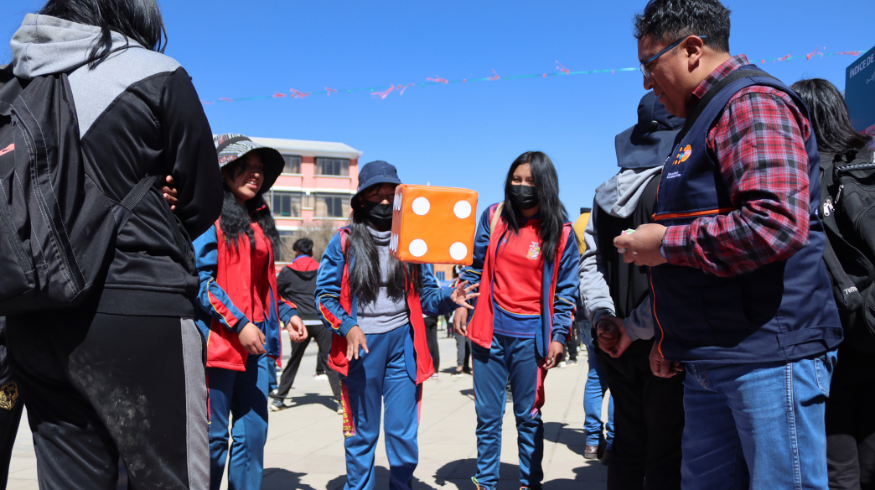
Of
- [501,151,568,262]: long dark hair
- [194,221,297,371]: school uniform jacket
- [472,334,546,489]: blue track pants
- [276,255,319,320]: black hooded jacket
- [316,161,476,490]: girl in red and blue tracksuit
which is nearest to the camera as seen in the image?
[194,221,297,371]: school uniform jacket

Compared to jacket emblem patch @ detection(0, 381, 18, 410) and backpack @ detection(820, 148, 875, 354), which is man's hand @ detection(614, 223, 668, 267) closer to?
backpack @ detection(820, 148, 875, 354)

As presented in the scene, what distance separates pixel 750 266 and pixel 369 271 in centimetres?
247

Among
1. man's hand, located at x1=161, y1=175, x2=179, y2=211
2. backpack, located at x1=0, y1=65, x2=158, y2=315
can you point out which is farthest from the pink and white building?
backpack, located at x1=0, y1=65, x2=158, y2=315

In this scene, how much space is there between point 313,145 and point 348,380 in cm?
5557

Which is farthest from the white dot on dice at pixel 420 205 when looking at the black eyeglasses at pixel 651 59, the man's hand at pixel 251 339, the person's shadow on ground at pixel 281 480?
the person's shadow on ground at pixel 281 480

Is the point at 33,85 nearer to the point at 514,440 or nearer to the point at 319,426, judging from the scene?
the point at 514,440

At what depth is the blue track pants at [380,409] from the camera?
3570 millimetres

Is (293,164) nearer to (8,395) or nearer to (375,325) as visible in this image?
(375,325)

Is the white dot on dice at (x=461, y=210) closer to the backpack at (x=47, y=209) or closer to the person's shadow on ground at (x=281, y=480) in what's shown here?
the backpack at (x=47, y=209)

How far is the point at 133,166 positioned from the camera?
5.83ft

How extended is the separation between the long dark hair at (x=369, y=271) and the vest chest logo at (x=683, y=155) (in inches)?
86.0

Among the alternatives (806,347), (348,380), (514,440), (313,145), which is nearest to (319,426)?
(514,440)

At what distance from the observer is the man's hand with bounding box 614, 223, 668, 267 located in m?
1.78

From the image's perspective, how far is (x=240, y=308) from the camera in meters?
3.47
